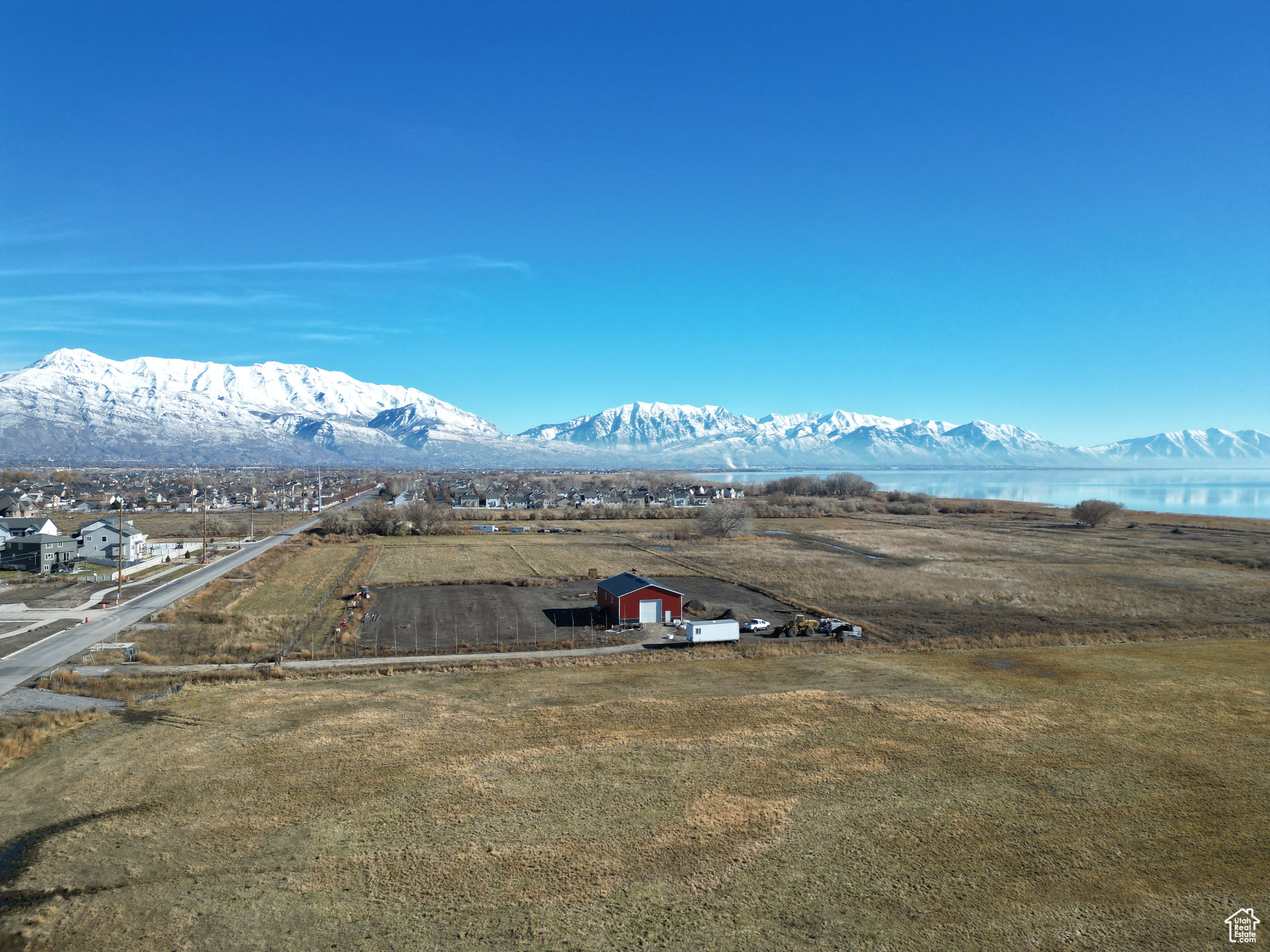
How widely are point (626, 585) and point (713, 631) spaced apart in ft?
23.7

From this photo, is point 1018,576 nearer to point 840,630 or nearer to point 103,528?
point 840,630

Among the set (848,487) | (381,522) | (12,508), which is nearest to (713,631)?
(381,522)

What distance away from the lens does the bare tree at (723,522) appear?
91062mm

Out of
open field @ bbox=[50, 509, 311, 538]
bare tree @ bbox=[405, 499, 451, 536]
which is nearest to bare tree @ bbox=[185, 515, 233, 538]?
open field @ bbox=[50, 509, 311, 538]

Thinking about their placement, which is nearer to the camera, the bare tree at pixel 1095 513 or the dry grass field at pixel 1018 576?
the dry grass field at pixel 1018 576

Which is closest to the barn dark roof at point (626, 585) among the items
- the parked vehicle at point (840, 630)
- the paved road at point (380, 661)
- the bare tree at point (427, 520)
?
the paved road at point (380, 661)

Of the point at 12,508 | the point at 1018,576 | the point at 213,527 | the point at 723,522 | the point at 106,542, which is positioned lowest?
the point at 1018,576

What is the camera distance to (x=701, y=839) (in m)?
16.4

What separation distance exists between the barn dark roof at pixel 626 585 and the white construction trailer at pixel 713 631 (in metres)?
4.55

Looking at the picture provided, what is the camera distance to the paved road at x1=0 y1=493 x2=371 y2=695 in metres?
29.4

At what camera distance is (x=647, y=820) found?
17219 millimetres

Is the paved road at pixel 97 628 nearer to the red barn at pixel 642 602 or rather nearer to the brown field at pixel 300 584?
the brown field at pixel 300 584

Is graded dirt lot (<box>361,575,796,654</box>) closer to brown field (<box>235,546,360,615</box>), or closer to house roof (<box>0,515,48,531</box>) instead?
brown field (<box>235,546,360,615</box>)

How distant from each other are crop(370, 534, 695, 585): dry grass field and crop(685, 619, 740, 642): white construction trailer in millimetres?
21223
